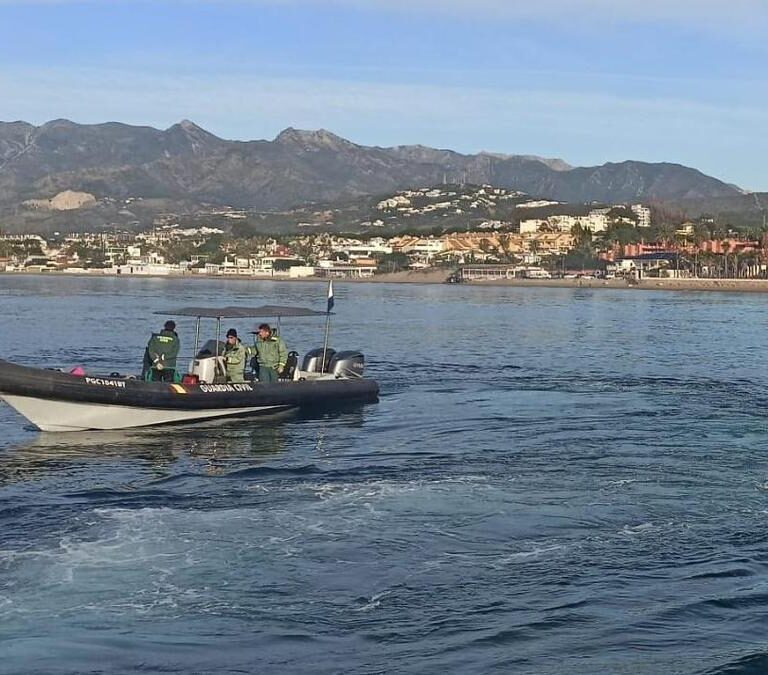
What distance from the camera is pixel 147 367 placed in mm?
27859

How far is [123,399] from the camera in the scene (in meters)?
25.8

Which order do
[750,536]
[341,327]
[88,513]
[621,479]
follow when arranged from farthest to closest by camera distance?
[341,327]
[621,479]
[88,513]
[750,536]

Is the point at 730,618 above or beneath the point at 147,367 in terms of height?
beneath

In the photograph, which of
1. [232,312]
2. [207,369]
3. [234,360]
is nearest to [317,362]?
[232,312]

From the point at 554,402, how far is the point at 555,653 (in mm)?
20275

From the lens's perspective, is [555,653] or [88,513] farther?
[88,513]

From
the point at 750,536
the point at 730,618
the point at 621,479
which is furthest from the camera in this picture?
the point at 621,479

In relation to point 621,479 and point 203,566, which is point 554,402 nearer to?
point 621,479

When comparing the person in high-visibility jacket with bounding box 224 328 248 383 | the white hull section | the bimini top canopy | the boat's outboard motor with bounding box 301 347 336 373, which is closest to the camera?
the white hull section

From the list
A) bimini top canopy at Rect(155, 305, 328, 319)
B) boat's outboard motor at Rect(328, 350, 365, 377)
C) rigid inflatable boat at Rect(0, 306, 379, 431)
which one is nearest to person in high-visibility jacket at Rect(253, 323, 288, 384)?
rigid inflatable boat at Rect(0, 306, 379, 431)

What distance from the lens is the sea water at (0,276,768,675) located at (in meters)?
13.1

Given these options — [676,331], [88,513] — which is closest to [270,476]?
[88,513]

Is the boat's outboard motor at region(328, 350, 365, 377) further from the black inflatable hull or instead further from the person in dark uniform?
the person in dark uniform

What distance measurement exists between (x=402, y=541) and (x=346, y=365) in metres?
14.9
